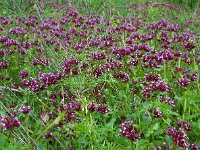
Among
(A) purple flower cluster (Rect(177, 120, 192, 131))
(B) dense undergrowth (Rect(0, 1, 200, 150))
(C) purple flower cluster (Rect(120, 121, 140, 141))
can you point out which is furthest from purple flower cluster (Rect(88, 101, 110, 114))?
(A) purple flower cluster (Rect(177, 120, 192, 131))

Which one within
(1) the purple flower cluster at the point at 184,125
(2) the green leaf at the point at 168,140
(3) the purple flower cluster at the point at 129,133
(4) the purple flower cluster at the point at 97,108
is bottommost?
(2) the green leaf at the point at 168,140

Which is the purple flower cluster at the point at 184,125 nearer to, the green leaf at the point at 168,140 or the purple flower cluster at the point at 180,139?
the green leaf at the point at 168,140

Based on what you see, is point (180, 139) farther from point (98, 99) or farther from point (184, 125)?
point (98, 99)

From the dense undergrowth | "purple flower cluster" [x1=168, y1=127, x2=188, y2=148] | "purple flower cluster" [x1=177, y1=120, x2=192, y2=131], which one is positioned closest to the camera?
"purple flower cluster" [x1=168, y1=127, x2=188, y2=148]

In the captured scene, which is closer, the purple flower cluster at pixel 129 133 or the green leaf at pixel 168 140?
the purple flower cluster at pixel 129 133

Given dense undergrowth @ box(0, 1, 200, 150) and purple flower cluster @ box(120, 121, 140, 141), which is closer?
purple flower cluster @ box(120, 121, 140, 141)

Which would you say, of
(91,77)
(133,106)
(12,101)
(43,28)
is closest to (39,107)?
(12,101)

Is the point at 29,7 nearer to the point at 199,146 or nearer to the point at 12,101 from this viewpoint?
the point at 12,101

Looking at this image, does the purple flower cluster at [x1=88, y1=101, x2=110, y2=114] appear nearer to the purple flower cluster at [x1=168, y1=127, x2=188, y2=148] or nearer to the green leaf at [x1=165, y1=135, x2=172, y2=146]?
the green leaf at [x1=165, y1=135, x2=172, y2=146]

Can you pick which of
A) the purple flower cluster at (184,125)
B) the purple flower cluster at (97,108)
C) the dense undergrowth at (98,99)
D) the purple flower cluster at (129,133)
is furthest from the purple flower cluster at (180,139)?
the purple flower cluster at (97,108)

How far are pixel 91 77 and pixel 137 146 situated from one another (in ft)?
3.29

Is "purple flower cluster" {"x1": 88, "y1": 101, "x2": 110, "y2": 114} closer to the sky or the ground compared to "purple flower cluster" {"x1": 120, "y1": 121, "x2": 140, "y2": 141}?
closer to the ground

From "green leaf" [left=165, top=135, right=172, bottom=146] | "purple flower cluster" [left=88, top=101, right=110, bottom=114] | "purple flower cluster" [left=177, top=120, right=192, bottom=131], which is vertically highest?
"purple flower cluster" [left=88, top=101, right=110, bottom=114]

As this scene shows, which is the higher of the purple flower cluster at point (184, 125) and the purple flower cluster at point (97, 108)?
the purple flower cluster at point (97, 108)
